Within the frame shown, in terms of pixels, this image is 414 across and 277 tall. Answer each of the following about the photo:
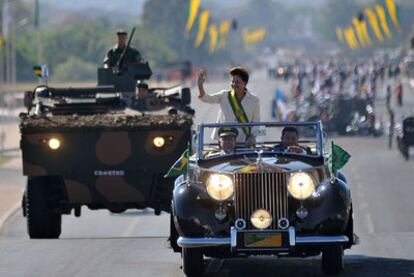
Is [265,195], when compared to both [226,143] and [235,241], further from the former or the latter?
[226,143]

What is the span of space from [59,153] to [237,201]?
688cm

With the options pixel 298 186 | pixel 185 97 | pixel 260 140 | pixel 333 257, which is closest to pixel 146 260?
pixel 260 140

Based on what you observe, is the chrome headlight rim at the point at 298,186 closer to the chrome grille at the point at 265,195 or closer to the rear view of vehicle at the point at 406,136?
the chrome grille at the point at 265,195

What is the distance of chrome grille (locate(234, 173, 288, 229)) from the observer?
50.0 feet

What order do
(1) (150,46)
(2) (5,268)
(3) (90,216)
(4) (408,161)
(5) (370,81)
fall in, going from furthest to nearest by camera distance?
(1) (150,46), (5) (370,81), (4) (408,161), (3) (90,216), (2) (5,268)

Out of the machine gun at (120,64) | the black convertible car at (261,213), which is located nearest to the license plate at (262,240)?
the black convertible car at (261,213)

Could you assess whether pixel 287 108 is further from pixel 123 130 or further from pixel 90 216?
pixel 123 130

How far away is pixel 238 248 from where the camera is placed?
15.2 metres

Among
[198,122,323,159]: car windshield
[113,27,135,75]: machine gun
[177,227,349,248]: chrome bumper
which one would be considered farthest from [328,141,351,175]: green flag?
[113,27,135,75]: machine gun

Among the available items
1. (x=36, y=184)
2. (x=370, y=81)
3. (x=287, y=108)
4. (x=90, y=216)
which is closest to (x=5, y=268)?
(x=36, y=184)

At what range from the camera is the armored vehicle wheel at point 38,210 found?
2175 cm

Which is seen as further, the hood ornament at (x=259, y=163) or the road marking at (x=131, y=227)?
the road marking at (x=131, y=227)

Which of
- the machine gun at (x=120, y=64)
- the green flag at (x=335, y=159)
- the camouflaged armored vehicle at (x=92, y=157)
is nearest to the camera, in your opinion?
the green flag at (x=335, y=159)

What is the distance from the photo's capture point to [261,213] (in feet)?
50.0
